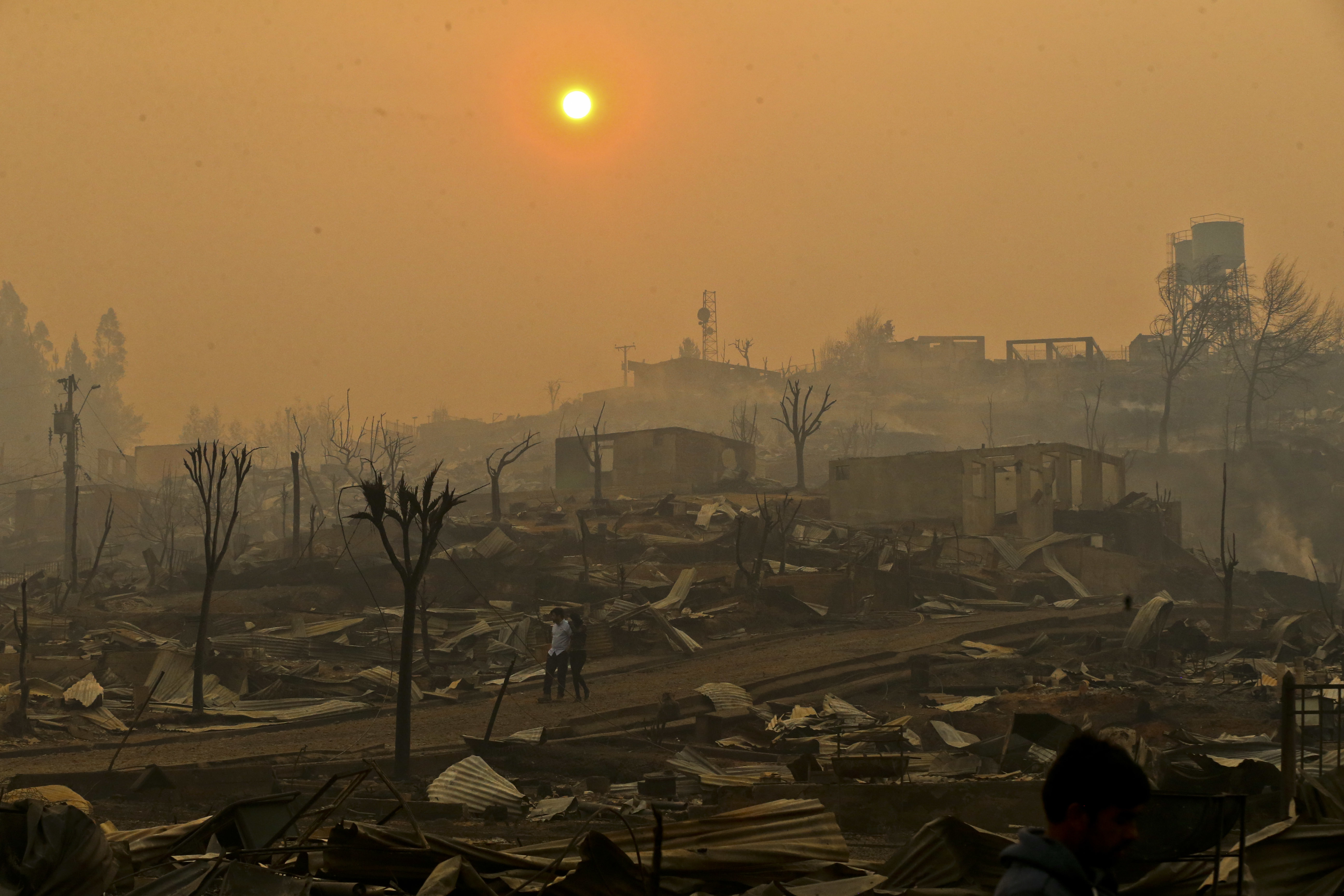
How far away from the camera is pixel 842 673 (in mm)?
19891

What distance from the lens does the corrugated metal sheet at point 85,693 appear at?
690 inches

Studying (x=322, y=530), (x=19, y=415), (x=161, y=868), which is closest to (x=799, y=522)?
(x=322, y=530)

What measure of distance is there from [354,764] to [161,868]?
7.16 meters

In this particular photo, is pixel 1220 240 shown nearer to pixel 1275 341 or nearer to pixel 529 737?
pixel 1275 341

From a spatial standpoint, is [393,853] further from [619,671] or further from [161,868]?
[619,671]

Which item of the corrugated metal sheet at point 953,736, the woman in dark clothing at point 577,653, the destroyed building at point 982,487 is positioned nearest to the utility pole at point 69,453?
the woman in dark clothing at point 577,653

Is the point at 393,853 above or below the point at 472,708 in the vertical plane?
above

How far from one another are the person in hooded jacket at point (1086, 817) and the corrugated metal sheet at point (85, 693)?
17999mm

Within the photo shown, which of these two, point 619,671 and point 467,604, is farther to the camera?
point 467,604

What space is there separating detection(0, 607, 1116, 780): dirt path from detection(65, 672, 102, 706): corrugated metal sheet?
2.75 meters

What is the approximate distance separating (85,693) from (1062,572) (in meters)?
24.7

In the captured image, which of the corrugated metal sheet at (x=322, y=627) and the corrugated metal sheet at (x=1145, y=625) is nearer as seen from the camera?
the corrugated metal sheet at (x=1145, y=625)

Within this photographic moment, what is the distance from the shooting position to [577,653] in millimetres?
17688

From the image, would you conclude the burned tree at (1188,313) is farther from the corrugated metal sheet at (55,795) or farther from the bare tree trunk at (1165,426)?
the corrugated metal sheet at (55,795)
